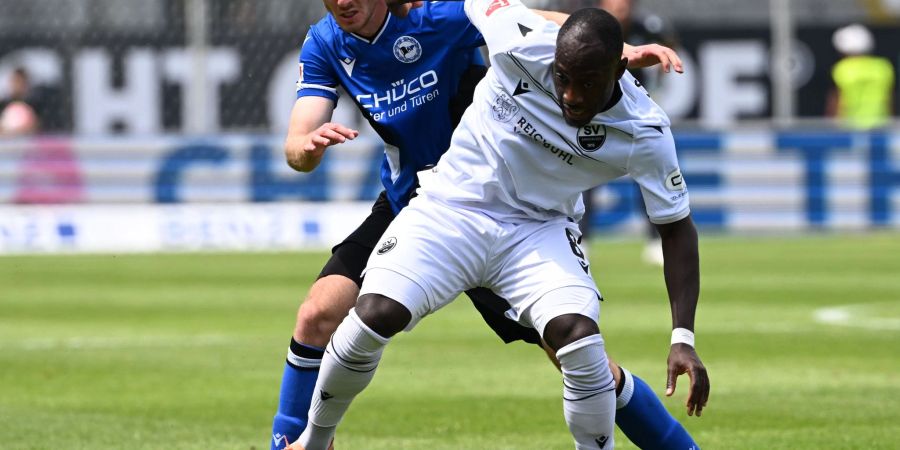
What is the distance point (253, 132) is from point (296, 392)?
14.4 metres

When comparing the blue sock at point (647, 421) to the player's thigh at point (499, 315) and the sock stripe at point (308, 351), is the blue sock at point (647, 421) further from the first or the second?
the sock stripe at point (308, 351)

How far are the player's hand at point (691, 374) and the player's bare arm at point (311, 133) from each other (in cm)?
131

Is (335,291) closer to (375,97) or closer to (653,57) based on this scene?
(375,97)

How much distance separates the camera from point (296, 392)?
6602 millimetres

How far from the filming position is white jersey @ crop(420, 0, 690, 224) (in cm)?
573

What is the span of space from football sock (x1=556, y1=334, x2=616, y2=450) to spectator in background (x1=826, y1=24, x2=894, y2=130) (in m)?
17.5

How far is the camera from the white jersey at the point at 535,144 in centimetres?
573

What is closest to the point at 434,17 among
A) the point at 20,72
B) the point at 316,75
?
the point at 316,75

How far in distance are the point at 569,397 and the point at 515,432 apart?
6.51 ft

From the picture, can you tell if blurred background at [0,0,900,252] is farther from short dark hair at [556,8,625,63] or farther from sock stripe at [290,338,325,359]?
short dark hair at [556,8,625,63]

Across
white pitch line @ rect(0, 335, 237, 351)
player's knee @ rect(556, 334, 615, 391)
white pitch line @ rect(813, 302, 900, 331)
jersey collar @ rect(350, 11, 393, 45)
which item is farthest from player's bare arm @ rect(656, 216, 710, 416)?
white pitch line @ rect(813, 302, 900, 331)

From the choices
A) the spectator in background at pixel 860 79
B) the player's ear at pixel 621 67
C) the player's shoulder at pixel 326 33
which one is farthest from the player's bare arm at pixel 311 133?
the spectator in background at pixel 860 79

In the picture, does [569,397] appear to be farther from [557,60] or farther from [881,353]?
[881,353]

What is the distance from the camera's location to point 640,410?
6293mm
